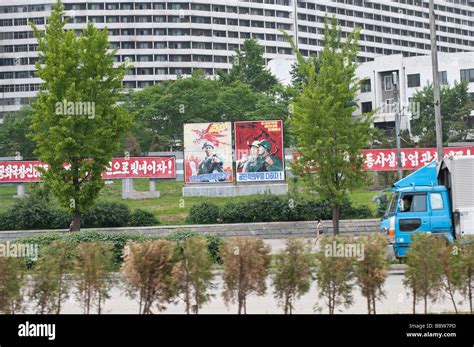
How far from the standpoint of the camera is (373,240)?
10312 millimetres

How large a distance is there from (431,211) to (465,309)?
6.97 metres

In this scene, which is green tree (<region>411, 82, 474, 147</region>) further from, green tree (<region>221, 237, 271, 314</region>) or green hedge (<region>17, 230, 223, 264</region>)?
green tree (<region>221, 237, 271, 314</region>)

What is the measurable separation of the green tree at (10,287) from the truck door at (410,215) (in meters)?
11.3

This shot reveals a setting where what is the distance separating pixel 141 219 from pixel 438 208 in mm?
15055

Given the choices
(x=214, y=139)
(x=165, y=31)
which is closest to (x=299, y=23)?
(x=165, y=31)

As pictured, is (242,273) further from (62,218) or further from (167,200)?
(167,200)

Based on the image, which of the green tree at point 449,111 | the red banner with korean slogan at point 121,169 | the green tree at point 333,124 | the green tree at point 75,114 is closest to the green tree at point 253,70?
the green tree at point 449,111

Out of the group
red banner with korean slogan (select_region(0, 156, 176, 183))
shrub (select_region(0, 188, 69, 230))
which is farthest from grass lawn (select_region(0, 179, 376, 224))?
shrub (select_region(0, 188, 69, 230))

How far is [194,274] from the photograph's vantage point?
9891 mm

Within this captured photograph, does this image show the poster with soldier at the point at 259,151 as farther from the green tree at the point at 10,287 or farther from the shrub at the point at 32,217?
the green tree at the point at 10,287

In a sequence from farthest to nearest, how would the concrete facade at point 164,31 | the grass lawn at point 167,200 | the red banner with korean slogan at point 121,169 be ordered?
the concrete facade at point 164,31, the red banner with korean slogan at point 121,169, the grass lawn at point 167,200

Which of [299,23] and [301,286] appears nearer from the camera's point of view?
[301,286]

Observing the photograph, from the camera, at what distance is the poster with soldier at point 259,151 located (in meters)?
31.5
